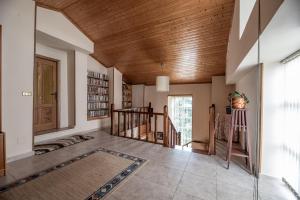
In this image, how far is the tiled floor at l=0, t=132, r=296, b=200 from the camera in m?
1.89

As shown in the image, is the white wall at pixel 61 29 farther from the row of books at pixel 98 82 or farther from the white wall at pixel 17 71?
the row of books at pixel 98 82

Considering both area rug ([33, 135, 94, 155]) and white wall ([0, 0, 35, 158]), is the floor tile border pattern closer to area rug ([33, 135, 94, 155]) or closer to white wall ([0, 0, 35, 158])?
area rug ([33, 135, 94, 155])

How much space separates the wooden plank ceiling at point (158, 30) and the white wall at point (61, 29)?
15cm

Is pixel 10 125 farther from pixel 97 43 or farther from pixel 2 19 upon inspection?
pixel 97 43

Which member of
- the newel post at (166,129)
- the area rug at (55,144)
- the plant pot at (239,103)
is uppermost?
the plant pot at (239,103)

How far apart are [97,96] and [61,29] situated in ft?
8.04

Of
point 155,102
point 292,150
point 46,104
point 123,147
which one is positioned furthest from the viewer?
point 155,102

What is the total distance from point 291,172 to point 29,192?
11.3 ft

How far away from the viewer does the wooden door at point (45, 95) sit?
4.02m

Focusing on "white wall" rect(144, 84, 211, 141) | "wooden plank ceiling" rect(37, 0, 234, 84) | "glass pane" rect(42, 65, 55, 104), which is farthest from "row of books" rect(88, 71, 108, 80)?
"white wall" rect(144, 84, 211, 141)

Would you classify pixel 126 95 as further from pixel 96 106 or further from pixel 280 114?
pixel 280 114

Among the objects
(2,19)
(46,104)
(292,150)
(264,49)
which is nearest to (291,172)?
(292,150)

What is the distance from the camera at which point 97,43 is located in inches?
Answer: 185

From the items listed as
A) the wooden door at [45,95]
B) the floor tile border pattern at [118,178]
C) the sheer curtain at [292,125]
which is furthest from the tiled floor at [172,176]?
the wooden door at [45,95]
